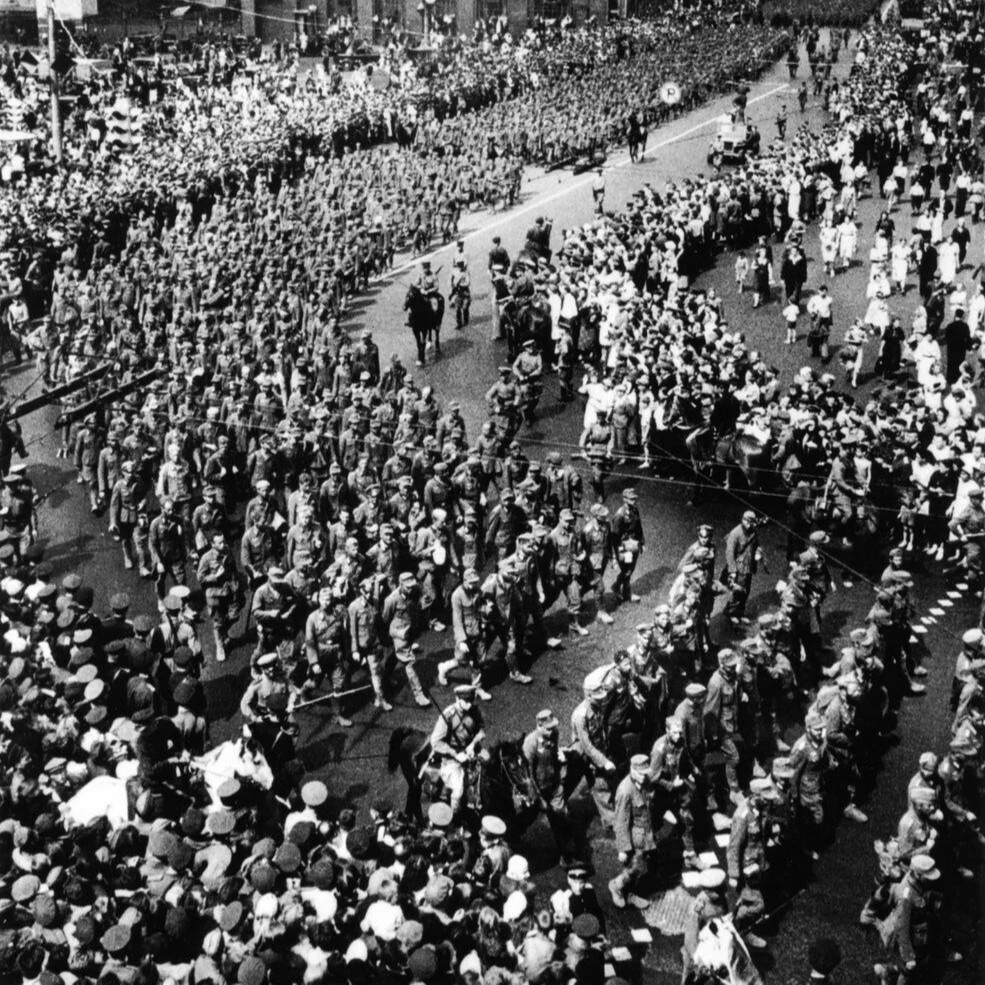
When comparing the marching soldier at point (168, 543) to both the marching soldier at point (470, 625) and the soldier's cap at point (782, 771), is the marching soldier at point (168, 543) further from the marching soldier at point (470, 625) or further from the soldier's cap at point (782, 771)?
the soldier's cap at point (782, 771)

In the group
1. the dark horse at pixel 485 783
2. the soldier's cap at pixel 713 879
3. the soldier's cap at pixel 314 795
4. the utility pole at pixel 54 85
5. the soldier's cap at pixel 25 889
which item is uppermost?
the utility pole at pixel 54 85

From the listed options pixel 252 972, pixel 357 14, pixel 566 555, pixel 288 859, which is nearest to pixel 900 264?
pixel 566 555

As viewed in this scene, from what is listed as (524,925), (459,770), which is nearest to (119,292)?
(459,770)

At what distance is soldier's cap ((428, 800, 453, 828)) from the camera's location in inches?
380

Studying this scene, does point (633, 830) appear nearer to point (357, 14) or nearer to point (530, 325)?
point (530, 325)

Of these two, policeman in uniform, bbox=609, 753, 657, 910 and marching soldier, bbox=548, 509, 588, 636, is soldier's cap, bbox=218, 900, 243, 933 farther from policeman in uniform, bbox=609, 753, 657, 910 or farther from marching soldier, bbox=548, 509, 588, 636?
marching soldier, bbox=548, 509, 588, 636

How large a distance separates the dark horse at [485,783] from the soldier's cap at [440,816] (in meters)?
0.63

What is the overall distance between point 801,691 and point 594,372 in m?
10.3

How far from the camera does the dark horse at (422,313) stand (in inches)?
894

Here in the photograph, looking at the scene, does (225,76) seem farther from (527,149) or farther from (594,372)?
(594,372)

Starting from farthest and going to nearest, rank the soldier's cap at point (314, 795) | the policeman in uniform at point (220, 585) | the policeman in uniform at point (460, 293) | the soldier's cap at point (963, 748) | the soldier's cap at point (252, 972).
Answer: the policeman in uniform at point (460, 293) → the policeman in uniform at point (220, 585) → the soldier's cap at point (963, 748) → the soldier's cap at point (314, 795) → the soldier's cap at point (252, 972)

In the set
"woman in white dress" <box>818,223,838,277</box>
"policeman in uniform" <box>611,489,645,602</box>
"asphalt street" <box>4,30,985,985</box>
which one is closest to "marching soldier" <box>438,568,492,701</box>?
"asphalt street" <box>4,30,985,985</box>

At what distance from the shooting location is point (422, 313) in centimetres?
2291

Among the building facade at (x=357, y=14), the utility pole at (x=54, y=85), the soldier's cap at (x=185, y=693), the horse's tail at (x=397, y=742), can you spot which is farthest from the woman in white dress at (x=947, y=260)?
the building facade at (x=357, y=14)
